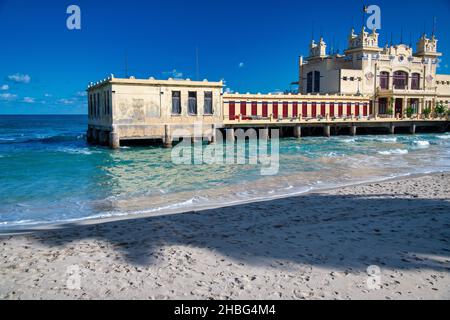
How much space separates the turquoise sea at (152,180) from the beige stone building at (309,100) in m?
4.17

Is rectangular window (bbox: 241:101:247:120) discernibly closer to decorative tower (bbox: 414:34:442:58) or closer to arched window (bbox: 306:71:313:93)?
arched window (bbox: 306:71:313:93)

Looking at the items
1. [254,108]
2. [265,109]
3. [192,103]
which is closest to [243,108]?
[254,108]

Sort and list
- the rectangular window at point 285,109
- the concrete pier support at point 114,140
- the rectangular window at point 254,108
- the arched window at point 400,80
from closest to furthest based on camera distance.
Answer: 1. the concrete pier support at point 114,140
2. the rectangular window at point 254,108
3. the rectangular window at point 285,109
4. the arched window at point 400,80

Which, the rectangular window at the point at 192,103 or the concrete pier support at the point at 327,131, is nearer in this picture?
the rectangular window at the point at 192,103

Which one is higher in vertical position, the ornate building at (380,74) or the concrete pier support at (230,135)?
the ornate building at (380,74)

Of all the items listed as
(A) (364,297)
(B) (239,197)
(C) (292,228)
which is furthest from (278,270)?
(B) (239,197)

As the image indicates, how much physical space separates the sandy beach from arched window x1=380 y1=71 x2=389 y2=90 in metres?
46.5

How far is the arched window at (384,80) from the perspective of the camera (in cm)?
5269

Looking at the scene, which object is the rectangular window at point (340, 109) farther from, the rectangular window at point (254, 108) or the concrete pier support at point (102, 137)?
the concrete pier support at point (102, 137)

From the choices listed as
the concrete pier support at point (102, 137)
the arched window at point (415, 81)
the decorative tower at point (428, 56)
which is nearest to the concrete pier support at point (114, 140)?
the concrete pier support at point (102, 137)

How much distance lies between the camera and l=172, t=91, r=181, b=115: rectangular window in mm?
31906

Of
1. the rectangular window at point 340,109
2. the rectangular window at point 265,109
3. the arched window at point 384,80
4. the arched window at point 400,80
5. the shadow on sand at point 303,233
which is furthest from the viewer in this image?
the arched window at point 400,80

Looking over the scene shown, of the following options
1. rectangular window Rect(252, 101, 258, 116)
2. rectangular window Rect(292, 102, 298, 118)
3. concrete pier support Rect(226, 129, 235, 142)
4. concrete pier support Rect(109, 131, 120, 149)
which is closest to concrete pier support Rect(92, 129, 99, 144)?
concrete pier support Rect(109, 131, 120, 149)
